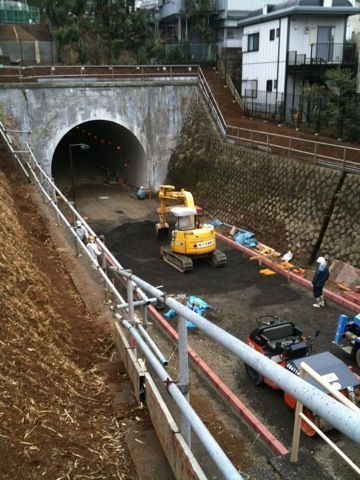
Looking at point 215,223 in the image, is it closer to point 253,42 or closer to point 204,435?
point 253,42

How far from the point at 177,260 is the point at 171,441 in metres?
14.9

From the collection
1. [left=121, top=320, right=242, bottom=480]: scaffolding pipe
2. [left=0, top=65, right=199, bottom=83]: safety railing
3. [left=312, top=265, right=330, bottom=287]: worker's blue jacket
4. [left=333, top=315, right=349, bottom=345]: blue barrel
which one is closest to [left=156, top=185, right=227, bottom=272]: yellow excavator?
[left=312, top=265, right=330, bottom=287]: worker's blue jacket

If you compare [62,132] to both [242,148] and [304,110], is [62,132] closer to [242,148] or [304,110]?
[242,148]

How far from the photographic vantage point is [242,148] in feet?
89.2

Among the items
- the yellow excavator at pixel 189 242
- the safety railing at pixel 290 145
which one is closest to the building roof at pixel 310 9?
the safety railing at pixel 290 145

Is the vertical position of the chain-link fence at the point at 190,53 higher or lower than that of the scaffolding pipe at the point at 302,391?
higher

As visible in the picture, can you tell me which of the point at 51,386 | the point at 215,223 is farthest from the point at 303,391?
the point at 215,223

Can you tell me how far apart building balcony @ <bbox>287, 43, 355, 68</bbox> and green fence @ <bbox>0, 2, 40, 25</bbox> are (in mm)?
41148

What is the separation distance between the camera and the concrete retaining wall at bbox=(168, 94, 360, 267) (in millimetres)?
19438

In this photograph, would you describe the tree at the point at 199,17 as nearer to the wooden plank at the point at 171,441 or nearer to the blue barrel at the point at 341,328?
the blue barrel at the point at 341,328

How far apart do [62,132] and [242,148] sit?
12.0 metres

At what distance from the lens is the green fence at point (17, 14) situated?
5688 centimetres

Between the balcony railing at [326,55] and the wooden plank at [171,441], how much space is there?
29911mm

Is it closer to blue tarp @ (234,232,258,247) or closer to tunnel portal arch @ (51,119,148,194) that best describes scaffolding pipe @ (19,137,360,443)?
blue tarp @ (234,232,258,247)
